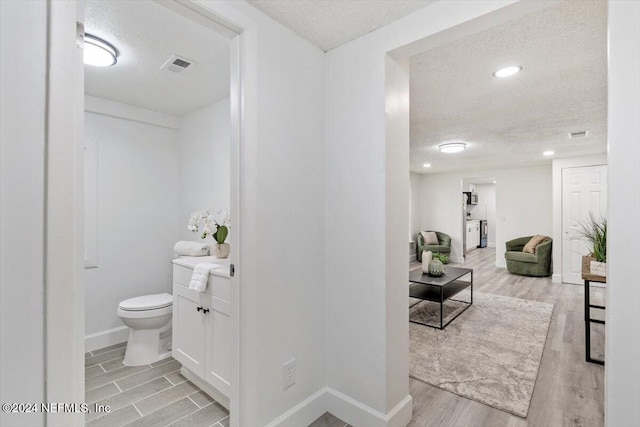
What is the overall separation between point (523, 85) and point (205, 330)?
3030mm

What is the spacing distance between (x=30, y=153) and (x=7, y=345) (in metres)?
0.58

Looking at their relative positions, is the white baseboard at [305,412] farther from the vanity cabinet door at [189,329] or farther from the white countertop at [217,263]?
the white countertop at [217,263]

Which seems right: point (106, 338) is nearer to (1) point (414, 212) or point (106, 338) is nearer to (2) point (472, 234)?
(1) point (414, 212)

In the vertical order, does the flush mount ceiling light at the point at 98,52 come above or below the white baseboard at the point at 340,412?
above

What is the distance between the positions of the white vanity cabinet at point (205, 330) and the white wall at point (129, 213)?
1.03m

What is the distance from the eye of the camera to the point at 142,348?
2.62 metres

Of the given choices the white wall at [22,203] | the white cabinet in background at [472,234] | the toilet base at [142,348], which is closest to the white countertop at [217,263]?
the toilet base at [142,348]

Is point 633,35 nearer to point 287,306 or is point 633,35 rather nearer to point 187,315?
point 287,306

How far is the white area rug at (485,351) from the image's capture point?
2.23 m

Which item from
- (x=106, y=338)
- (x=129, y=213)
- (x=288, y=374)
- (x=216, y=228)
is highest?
(x=129, y=213)

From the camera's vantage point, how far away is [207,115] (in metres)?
3.04

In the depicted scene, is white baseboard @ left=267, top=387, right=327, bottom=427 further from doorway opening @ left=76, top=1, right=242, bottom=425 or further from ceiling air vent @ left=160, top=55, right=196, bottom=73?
ceiling air vent @ left=160, top=55, right=196, bottom=73

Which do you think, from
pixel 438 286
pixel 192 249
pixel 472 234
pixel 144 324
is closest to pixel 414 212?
pixel 472 234

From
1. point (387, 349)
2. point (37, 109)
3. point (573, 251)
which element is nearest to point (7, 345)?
point (37, 109)
